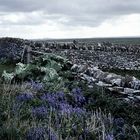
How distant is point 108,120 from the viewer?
34.0 ft

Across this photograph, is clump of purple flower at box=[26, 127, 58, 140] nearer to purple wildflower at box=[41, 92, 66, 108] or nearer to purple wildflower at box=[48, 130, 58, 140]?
purple wildflower at box=[48, 130, 58, 140]

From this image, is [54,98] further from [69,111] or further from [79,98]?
[69,111]

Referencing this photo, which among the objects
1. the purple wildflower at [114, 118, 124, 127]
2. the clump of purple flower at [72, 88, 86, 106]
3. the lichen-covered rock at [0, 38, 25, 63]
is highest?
the clump of purple flower at [72, 88, 86, 106]

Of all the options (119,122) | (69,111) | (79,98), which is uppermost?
(69,111)

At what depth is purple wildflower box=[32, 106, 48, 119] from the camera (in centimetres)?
1044

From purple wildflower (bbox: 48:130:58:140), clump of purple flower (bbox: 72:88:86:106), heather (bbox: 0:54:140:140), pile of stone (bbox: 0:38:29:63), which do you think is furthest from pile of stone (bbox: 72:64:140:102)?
pile of stone (bbox: 0:38:29:63)

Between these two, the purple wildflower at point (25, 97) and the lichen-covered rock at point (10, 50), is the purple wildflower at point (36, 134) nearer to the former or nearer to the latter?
the purple wildflower at point (25, 97)

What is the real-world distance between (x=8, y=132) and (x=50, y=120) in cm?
107

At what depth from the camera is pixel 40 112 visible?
10594mm

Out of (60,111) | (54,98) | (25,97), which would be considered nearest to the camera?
(60,111)

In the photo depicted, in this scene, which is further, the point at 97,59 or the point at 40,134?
the point at 97,59

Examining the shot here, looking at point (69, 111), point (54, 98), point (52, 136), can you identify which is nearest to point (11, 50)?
point (54, 98)

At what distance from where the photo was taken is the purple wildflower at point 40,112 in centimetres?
1044

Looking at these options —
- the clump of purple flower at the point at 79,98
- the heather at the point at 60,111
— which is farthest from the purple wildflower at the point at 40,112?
the clump of purple flower at the point at 79,98
